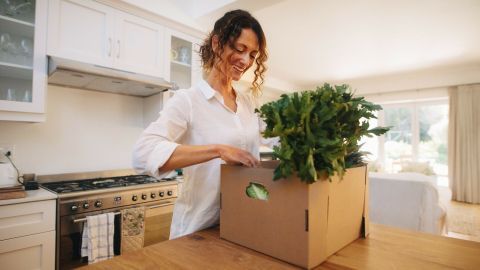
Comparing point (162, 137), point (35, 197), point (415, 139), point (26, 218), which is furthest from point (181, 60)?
point (415, 139)

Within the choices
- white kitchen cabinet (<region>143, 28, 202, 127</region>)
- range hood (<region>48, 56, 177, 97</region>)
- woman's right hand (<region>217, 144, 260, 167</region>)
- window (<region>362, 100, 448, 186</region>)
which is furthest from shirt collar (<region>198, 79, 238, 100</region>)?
window (<region>362, 100, 448, 186</region>)

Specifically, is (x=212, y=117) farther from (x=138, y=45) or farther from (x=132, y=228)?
(x=138, y=45)

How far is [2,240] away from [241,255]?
1.58 metres

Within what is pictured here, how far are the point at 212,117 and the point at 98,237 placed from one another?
135 cm

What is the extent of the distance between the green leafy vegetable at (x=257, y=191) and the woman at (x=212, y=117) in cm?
23

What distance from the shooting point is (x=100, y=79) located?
2.01 metres

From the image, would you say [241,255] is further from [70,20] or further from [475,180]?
[475,180]

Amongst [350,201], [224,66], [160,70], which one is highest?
[160,70]

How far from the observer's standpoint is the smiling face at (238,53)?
0.94 m

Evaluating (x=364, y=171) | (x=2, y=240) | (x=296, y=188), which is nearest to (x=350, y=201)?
(x=364, y=171)

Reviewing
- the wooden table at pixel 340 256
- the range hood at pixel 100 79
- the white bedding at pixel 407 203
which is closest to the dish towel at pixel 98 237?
the range hood at pixel 100 79

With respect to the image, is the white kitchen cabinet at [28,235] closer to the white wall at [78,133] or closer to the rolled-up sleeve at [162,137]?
the white wall at [78,133]

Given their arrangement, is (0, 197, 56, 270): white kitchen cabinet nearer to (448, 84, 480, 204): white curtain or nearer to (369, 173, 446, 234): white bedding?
(369, 173, 446, 234): white bedding

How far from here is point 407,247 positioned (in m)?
0.68
